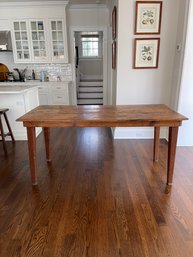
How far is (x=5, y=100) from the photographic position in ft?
10.8

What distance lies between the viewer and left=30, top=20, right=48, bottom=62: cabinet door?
4684 mm

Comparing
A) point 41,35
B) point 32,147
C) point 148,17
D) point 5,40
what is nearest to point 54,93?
point 41,35

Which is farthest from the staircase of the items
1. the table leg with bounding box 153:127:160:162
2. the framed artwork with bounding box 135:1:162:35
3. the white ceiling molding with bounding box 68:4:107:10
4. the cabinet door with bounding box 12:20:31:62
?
the table leg with bounding box 153:127:160:162

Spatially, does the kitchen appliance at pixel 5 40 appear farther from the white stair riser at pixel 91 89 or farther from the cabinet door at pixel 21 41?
the white stair riser at pixel 91 89

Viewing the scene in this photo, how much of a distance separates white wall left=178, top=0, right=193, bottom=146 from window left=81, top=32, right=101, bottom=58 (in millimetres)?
6350

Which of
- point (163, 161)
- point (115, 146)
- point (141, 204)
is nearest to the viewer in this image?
point (141, 204)

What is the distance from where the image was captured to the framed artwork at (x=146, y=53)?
3074 millimetres

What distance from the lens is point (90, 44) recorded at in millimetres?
8711

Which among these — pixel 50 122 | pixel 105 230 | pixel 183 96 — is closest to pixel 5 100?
pixel 50 122

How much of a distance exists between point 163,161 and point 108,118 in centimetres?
126

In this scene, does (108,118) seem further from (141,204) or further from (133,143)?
(133,143)

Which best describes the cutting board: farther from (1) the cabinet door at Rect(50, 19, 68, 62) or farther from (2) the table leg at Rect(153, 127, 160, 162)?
(2) the table leg at Rect(153, 127, 160, 162)

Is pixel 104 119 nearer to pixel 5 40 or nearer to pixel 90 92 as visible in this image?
pixel 5 40

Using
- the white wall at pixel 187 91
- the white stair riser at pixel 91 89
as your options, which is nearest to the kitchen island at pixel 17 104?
the white wall at pixel 187 91
